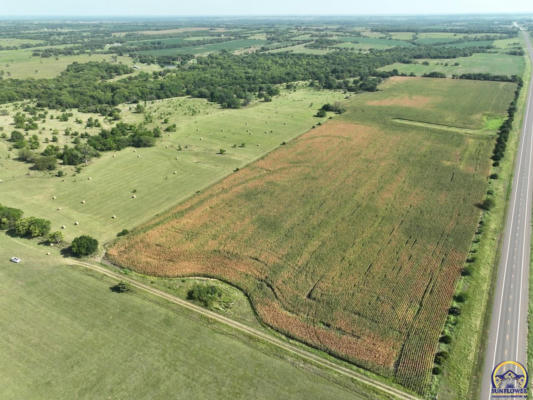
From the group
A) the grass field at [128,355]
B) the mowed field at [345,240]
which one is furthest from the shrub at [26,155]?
the grass field at [128,355]

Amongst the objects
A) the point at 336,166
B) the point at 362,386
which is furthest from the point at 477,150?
the point at 362,386

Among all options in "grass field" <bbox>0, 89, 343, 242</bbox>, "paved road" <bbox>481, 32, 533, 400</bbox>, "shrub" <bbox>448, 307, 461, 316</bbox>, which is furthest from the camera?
"grass field" <bbox>0, 89, 343, 242</bbox>

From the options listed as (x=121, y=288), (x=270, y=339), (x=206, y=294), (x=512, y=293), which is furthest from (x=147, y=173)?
(x=512, y=293)

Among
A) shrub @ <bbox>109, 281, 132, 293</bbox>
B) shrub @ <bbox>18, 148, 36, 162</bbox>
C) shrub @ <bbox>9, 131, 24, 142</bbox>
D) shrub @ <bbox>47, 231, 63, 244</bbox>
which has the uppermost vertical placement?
shrub @ <bbox>9, 131, 24, 142</bbox>

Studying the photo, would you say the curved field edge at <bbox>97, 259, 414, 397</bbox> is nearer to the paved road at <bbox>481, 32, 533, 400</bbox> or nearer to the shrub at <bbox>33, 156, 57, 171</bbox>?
the paved road at <bbox>481, 32, 533, 400</bbox>

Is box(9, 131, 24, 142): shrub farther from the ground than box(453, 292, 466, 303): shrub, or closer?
farther from the ground

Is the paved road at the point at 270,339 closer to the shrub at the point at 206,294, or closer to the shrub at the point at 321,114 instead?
the shrub at the point at 206,294

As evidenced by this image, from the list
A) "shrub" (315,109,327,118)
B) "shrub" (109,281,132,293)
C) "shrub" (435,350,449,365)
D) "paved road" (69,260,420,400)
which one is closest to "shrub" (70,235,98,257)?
"paved road" (69,260,420,400)

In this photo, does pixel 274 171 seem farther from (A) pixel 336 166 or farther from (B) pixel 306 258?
(B) pixel 306 258
